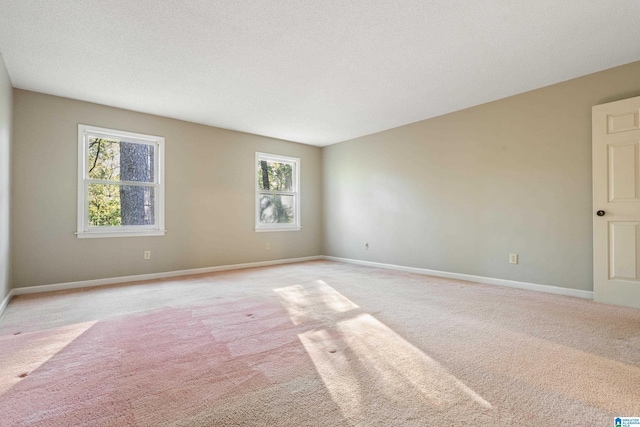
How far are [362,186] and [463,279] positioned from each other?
8.06 ft

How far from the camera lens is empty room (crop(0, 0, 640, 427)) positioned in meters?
1.62

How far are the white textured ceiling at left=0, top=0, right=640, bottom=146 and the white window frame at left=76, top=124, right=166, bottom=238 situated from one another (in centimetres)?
44

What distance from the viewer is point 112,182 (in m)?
4.27

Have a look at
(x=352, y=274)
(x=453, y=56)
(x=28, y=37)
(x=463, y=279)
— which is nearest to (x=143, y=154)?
(x=28, y=37)

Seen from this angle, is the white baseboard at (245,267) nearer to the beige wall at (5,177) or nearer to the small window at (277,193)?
the beige wall at (5,177)

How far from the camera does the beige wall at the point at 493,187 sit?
3.39 meters

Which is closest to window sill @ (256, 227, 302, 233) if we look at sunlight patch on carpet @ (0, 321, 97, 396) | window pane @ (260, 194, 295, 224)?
window pane @ (260, 194, 295, 224)

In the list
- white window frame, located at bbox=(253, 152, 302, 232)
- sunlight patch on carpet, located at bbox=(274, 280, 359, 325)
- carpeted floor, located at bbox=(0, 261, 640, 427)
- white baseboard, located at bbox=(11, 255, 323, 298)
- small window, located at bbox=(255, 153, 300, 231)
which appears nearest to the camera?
carpeted floor, located at bbox=(0, 261, 640, 427)

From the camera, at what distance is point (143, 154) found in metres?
4.57

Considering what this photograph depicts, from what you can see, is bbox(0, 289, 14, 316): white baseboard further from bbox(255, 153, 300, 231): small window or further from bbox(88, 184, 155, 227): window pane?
bbox(255, 153, 300, 231): small window

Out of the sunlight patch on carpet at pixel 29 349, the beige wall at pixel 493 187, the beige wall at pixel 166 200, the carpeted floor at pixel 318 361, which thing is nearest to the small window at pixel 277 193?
the beige wall at pixel 166 200

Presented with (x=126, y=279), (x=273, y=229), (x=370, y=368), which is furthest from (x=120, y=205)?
(x=370, y=368)

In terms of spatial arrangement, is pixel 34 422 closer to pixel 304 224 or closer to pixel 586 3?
pixel 586 3

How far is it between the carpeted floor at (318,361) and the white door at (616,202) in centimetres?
28
